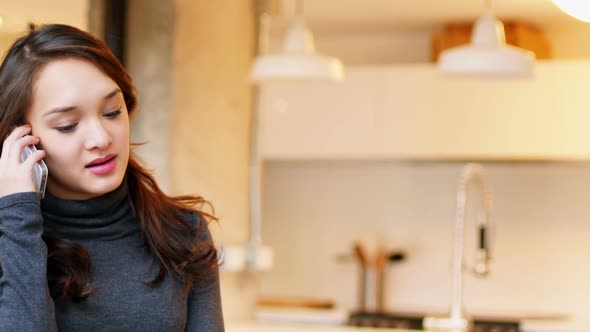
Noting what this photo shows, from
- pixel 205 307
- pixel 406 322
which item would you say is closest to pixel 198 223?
pixel 205 307

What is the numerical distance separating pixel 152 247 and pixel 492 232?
4.38 metres

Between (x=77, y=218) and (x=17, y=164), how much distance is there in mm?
128

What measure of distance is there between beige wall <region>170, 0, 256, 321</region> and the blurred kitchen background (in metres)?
0.15

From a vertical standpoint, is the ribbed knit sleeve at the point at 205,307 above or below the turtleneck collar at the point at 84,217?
below

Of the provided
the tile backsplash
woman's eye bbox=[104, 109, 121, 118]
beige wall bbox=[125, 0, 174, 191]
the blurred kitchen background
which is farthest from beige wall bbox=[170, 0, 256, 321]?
the tile backsplash

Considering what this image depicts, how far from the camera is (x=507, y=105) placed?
5.42 meters

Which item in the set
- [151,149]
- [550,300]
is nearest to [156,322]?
[151,149]

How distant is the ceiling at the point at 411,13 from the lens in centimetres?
524

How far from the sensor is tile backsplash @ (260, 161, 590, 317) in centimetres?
578

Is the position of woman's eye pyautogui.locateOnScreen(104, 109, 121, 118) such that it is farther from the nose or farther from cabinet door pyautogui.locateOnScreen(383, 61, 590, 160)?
cabinet door pyautogui.locateOnScreen(383, 61, 590, 160)

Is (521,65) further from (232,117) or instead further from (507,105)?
(507,105)

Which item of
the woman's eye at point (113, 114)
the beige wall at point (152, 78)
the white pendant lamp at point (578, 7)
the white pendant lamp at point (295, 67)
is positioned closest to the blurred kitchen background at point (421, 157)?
the white pendant lamp at point (295, 67)

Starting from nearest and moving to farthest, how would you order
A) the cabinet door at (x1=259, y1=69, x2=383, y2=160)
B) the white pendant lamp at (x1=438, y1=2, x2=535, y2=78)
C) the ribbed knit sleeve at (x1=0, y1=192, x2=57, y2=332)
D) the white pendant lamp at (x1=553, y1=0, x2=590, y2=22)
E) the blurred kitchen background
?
the ribbed knit sleeve at (x1=0, y1=192, x2=57, y2=332) → the white pendant lamp at (x1=553, y1=0, x2=590, y2=22) → the white pendant lamp at (x1=438, y1=2, x2=535, y2=78) → the blurred kitchen background → the cabinet door at (x1=259, y1=69, x2=383, y2=160)

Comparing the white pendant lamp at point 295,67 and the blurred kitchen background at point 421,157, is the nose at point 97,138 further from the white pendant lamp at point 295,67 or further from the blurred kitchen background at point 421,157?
the blurred kitchen background at point 421,157
